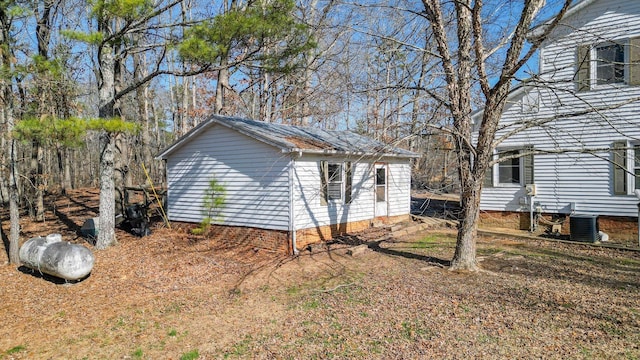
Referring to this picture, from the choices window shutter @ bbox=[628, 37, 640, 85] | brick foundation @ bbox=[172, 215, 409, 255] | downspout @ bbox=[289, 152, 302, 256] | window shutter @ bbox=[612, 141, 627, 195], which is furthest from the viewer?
window shutter @ bbox=[612, 141, 627, 195]

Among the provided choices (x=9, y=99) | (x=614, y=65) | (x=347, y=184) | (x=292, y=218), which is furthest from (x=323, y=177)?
(x=614, y=65)

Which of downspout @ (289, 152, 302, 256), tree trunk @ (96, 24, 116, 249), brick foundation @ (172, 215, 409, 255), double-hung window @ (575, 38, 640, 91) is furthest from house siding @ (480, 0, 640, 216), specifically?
tree trunk @ (96, 24, 116, 249)

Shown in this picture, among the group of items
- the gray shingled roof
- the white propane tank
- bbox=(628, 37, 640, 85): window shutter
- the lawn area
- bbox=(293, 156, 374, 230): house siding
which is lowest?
the lawn area

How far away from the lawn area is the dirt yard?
27 millimetres

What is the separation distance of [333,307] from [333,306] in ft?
0.15

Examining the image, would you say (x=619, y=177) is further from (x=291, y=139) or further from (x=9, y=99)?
(x=9, y=99)

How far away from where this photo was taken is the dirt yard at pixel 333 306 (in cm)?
500

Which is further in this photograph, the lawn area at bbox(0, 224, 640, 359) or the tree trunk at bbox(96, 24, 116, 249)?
the tree trunk at bbox(96, 24, 116, 249)

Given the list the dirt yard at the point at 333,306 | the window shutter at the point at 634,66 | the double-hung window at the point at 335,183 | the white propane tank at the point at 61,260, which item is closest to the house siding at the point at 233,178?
the dirt yard at the point at 333,306

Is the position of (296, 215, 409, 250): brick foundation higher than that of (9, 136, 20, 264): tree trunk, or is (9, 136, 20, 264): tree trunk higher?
(9, 136, 20, 264): tree trunk

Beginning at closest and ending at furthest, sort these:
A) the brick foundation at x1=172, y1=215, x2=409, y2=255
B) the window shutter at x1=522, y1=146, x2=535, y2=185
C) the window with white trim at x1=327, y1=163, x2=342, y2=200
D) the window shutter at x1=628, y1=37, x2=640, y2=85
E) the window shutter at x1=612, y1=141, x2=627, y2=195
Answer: the brick foundation at x1=172, y1=215, x2=409, y2=255 → the window shutter at x1=628, y1=37, x2=640, y2=85 → the window shutter at x1=612, y1=141, x2=627, y2=195 → the window with white trim at x1=327, y1=163, x2=342, y2=200 → the window shutter at x1=522, y1=146, x2=535, y2=185

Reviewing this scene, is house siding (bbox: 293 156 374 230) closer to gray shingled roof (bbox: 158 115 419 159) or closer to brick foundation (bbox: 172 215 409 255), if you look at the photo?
brick foundation (bbox: 172 215 409 255)

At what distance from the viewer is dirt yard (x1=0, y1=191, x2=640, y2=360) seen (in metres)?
5.00

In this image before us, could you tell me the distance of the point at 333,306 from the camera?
644 centimetres
